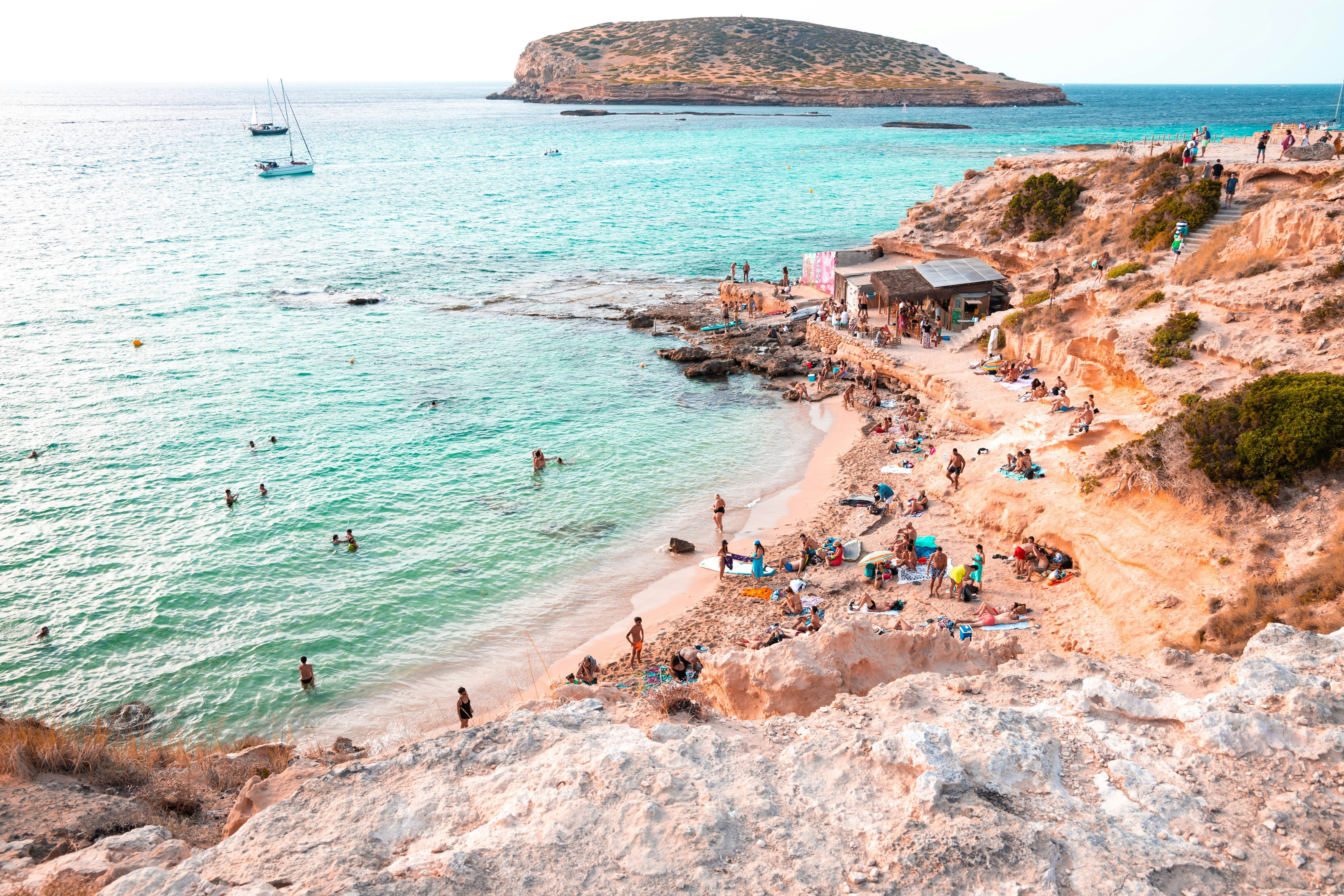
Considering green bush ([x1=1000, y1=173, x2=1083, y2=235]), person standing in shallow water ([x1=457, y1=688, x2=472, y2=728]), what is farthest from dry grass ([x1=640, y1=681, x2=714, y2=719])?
green bush ([x1=1000, y1=173, x2=1083, y2=235])

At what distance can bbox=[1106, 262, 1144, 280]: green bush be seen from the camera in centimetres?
2489

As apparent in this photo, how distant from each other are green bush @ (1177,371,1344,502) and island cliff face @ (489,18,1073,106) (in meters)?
167

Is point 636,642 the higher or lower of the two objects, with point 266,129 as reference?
lower

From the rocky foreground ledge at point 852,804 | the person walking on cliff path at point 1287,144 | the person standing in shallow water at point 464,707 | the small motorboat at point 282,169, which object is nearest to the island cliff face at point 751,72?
the small motorboat at point 282,169

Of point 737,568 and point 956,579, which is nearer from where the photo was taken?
point 956,579

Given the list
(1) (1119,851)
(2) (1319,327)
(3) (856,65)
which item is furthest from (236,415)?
(3) (856,65)

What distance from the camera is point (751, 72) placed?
175750 millimetres

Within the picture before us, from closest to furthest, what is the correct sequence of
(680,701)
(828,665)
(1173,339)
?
(680,701) < (828,665) < (1173,339)

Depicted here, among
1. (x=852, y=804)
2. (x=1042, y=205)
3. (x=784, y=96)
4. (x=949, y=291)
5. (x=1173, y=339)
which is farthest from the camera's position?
(x=784, y=96)

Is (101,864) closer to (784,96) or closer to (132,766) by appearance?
(132,766)

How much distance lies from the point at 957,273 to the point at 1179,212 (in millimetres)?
8202

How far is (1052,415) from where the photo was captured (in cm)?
2064

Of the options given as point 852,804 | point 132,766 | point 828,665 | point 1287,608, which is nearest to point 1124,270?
point 1287,608

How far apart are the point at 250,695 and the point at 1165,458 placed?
19.3 metres
